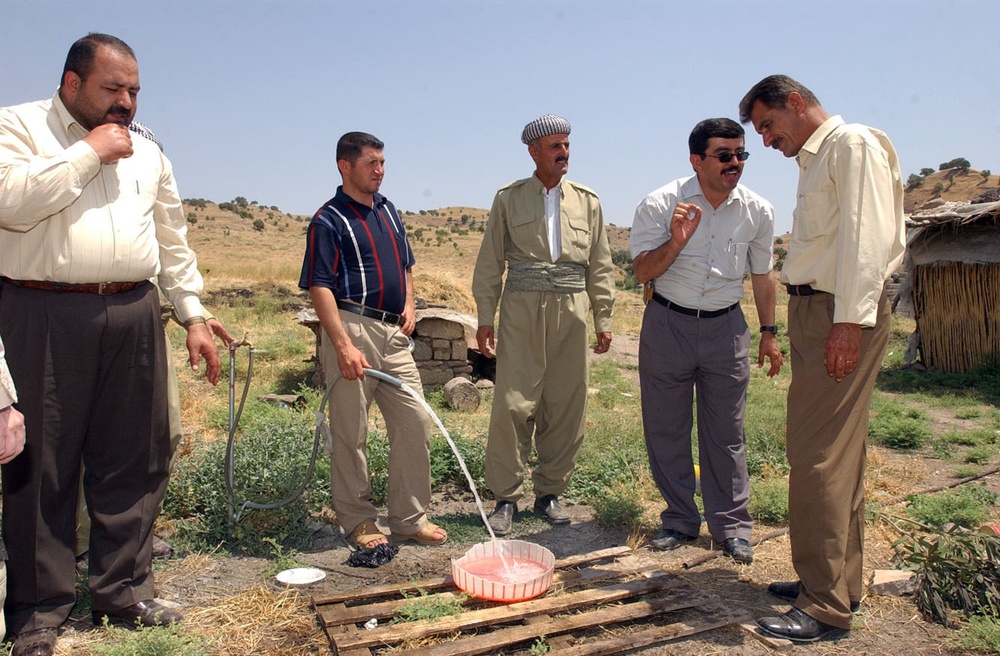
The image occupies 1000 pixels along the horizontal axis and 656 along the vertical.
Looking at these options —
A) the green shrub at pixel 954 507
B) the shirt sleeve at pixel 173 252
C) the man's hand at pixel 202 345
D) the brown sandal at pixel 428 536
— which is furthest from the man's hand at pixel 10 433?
the green shrub at pixel 954 507

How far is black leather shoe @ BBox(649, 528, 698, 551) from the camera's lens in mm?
4383

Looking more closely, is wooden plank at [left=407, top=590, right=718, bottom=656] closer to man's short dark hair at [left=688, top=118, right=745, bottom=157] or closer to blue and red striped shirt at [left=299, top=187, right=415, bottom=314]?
blue and red striped shirt at [left=299, top=187, right=415, bottom=314]

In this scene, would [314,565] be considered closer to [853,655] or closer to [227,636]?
[227,636]

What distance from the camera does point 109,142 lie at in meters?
3.00

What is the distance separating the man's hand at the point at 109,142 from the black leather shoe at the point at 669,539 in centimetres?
327

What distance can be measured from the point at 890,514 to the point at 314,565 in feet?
11.1

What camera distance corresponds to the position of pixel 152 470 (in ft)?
11.3

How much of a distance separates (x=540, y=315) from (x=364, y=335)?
3.48 feet

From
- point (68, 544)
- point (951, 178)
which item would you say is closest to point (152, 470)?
point (68, 544)

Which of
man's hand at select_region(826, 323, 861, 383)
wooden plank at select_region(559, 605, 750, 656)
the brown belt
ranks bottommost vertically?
wooden plank at select_region(559, 605, 750, 656)

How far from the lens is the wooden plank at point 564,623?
309 cm

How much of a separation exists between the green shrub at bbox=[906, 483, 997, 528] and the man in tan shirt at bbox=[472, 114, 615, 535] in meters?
2.13

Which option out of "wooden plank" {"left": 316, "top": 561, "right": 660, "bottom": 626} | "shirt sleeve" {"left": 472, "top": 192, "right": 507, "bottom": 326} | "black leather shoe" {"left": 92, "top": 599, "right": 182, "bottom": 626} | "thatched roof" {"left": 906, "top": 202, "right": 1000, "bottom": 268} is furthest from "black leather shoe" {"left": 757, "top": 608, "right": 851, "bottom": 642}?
"thatched roof" {"left": 906, "top": 202, "right": 1000, "bottom": 268}

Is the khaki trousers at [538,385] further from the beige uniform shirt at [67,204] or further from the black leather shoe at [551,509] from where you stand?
the beige uniform shirt at [67,204]
